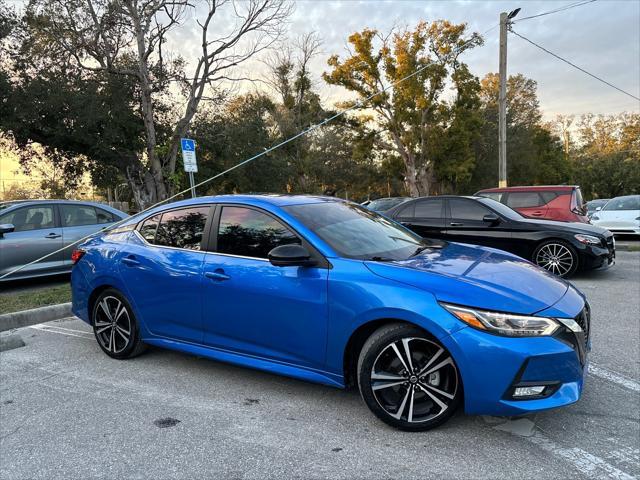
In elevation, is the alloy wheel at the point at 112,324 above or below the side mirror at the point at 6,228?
below

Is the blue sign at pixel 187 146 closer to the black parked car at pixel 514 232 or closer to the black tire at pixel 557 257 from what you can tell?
the black parked car at pixel 514 232

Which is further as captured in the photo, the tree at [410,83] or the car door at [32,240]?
the tree at [410,83]

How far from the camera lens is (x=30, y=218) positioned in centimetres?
800

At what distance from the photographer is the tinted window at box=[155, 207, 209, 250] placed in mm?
3975

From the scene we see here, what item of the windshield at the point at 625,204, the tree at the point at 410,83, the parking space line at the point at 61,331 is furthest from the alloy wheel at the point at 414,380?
the tree at the point at 410,83

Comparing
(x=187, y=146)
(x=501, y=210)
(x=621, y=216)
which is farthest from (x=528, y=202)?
(x=187, y=146)

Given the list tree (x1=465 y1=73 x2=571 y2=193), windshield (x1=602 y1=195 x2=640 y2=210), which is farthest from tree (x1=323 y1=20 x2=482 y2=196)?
windshield (x1=602 y1=195 x2=640 y2=210)

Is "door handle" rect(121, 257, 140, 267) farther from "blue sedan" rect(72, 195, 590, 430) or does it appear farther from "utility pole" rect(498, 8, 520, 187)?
"utility pole" rect(498, 8, 520, 187)

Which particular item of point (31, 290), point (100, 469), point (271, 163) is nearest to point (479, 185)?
point (271, 163)

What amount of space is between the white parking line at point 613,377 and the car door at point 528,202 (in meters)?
6.94

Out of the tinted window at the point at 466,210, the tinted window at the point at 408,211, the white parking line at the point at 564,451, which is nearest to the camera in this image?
the white parking line at the point at 564,451

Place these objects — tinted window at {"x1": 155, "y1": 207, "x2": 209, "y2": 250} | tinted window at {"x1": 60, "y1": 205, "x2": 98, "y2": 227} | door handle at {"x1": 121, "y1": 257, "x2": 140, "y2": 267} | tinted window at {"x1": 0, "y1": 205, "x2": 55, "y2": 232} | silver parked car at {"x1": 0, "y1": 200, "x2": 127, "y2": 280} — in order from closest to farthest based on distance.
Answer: tinted window at {"x1": 155, "y1": 207, "x2": 209, "y2": 250} < door handle at {"x1": 121, "y1": 257, "x2": 140, "y2": 267} < silver parked car at {"x1": 0, "y1": 200, "x2": 127, "y2": 280} < tinted window at {"x1": 0, "y1": 205, "x2": 55, "y2": 232} < tinted window at {"x1": 60, "y1": 205, "x2": 98, "y2": 227}

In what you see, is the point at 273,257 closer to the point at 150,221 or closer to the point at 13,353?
the point at 150,221

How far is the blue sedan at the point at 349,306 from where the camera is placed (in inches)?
106
